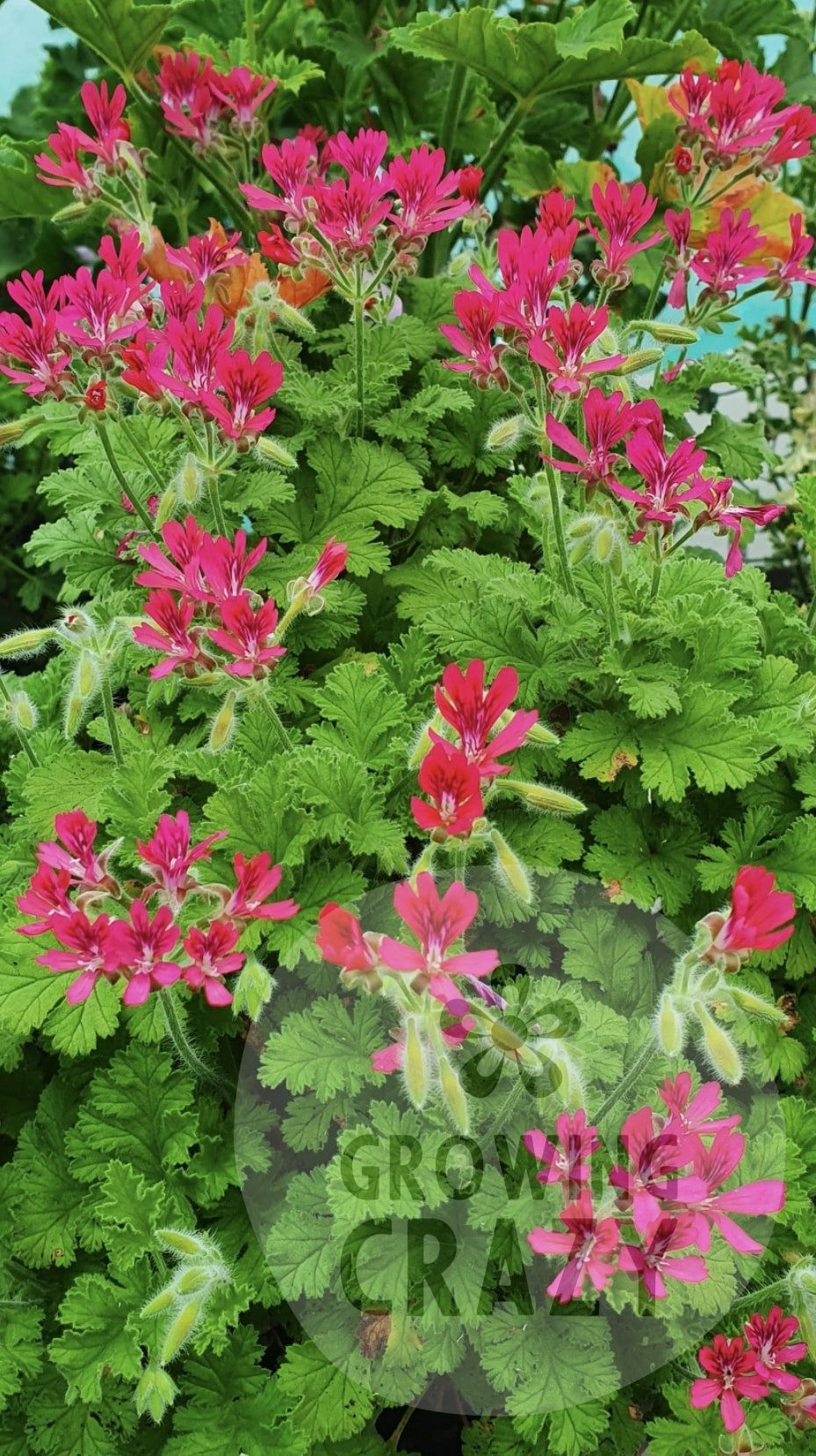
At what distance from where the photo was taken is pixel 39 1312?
135cm

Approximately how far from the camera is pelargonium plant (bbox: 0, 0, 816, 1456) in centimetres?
106

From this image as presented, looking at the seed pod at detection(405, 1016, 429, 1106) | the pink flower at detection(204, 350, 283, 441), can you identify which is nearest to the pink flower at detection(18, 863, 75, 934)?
the seed pod at detection(405, 1016, 429, 1106)

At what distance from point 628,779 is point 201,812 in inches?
22.6

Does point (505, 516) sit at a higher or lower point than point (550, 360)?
lower

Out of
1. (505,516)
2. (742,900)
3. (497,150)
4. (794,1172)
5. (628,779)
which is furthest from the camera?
(497,150)

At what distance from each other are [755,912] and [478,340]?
2.59ft

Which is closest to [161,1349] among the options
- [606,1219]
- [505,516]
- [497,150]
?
[606,1219]

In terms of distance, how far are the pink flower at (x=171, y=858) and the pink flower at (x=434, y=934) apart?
0.24 metres

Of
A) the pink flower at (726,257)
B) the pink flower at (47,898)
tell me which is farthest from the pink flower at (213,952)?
the pink flower at (726,257)

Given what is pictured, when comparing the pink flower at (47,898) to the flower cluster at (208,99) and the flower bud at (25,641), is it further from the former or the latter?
the flower cluster at (208,99)

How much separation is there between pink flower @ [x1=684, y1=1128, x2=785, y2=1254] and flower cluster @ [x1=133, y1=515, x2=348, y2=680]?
62cm

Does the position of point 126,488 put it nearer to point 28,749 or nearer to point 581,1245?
point 28,749

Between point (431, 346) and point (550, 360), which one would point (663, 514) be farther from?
point (431, 346)

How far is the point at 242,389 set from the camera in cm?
132
